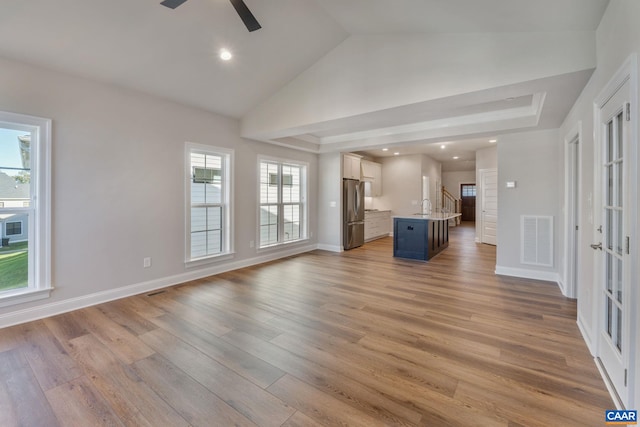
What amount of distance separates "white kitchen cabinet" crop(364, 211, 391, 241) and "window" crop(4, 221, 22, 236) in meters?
6.93

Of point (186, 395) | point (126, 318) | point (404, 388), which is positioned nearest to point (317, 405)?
point (404, 388)

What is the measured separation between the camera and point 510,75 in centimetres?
264

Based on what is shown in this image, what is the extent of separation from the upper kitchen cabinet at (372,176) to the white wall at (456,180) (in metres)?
6.40

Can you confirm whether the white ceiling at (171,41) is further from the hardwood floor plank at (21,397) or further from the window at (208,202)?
the hardwood floor plank at (21,397)

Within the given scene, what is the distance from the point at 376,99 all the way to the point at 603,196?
7.65 ft

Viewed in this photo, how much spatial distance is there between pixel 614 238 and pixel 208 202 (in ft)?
15.9

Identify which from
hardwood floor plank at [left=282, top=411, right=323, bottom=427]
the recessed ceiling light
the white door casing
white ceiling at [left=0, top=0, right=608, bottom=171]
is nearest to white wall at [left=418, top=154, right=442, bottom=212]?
white ceiling at [left=0, top=0, right=608, bottom=171]

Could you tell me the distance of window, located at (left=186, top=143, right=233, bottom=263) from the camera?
4500mm

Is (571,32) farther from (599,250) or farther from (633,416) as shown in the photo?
(633,416)

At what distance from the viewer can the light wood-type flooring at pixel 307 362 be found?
1732 millimetres

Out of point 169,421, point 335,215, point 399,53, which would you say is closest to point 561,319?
point 399,53

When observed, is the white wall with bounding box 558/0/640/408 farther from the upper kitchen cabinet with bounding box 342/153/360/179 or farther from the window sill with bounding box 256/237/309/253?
the window sill with bounding box 256/237/309/253

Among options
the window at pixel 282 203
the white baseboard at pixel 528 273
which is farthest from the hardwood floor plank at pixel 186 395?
the white baseboard at pixel 528 273

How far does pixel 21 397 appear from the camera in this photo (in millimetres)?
1885
